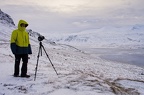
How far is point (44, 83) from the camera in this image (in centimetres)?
949

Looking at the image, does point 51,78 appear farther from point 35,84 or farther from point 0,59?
point 0,59

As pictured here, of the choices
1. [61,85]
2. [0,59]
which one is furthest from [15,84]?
[0,59]

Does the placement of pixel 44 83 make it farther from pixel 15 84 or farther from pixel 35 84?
pixel 15 84

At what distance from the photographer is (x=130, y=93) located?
9352mm

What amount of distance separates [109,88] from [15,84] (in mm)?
3469

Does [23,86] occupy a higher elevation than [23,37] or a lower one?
lower

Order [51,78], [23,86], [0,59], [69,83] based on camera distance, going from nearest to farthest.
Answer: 1. [23,86]
2. [69,83]
3. [51,78]
4. [0,59]

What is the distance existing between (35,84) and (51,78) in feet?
3.82

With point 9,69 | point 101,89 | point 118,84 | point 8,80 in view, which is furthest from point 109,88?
point 9,69

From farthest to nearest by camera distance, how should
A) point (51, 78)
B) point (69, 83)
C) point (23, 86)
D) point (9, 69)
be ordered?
1. point (9, 69)
2. point (51, 78)
3. point (69, 83)
4. point (23, 86)

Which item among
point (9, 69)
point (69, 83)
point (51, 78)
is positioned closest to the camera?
point (69, 83)

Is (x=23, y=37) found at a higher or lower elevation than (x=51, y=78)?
higher

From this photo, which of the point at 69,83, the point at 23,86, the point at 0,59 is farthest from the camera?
the point at 0,59

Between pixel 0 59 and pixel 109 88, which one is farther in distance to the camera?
pixel 0 59
